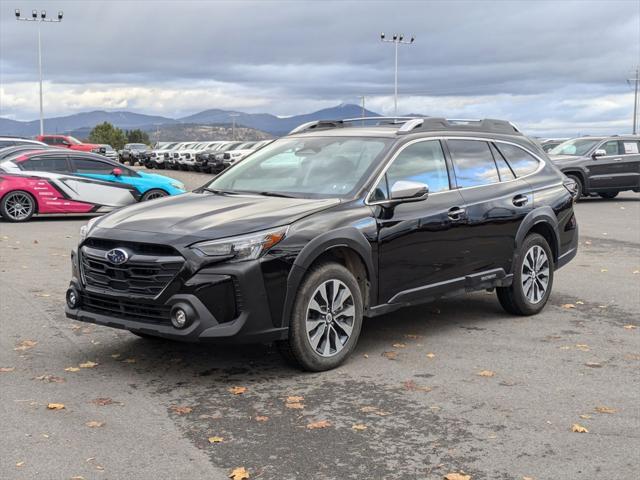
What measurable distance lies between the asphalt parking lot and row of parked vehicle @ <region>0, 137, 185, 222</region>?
951 centimetres

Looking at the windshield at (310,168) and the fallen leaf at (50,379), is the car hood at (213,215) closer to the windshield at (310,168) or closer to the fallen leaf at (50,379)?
the windshield at (310,168)

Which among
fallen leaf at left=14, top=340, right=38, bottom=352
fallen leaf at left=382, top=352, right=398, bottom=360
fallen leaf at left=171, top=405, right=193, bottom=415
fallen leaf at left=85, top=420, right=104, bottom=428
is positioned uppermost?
fallen leaf at left=14, top=340, right=38, bottom=352

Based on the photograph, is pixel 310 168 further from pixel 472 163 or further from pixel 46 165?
pixel 46 165

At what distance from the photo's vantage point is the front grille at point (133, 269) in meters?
5.54

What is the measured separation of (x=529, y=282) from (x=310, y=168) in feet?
8.58

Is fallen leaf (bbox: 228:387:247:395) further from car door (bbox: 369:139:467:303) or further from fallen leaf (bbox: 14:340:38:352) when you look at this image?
fallen leaf (bbox: 14:340:38:352)

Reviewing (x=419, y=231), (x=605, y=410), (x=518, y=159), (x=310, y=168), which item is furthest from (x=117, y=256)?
(x=518, y=159)

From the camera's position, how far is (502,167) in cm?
793

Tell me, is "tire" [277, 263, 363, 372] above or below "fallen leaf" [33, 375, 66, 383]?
above

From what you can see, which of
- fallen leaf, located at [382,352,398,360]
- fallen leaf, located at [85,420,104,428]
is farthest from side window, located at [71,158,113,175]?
fallen leaf, located at [85,420,104,428]

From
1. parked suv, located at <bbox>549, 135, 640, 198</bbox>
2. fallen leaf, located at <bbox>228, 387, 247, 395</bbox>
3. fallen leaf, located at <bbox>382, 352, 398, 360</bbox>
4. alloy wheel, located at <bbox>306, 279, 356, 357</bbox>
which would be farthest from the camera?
parked suv, located at <bbox>549, 135, 640, 198</bbox>

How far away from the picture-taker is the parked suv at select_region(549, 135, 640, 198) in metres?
22.9

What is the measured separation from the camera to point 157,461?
171 inches

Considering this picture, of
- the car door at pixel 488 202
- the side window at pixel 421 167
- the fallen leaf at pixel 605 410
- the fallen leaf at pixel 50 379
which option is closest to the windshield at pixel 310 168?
the side window at pixel 421 167
